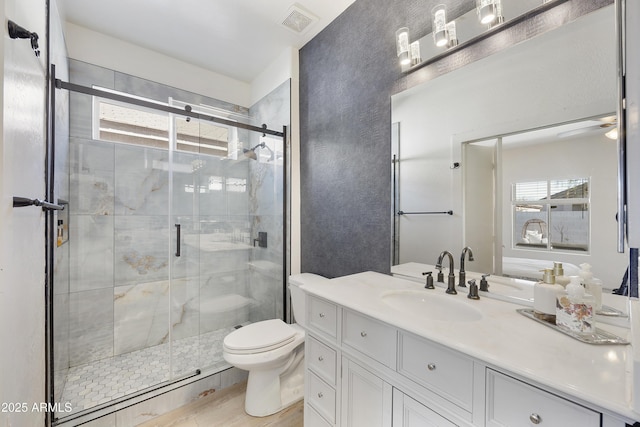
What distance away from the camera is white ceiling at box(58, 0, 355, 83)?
5.97 ft

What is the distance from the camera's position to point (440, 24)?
1.31 m

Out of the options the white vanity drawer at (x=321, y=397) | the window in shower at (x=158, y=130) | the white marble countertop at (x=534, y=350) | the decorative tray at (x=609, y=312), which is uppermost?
the window in shower at (x=158, y=130)

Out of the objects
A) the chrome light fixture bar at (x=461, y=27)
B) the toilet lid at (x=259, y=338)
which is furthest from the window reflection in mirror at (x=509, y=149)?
the toilet lid at (x=259, y=338)

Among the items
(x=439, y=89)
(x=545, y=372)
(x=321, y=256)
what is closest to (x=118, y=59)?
(x=321, y=256)

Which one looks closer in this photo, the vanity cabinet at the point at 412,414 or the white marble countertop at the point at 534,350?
the white marble countertop at the point at 534,350

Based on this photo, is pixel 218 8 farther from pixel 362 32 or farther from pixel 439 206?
pixel 439 206

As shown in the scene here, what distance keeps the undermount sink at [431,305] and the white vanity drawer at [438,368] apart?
0.21 m

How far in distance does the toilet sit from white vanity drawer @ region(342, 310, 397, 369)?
70 centimetres

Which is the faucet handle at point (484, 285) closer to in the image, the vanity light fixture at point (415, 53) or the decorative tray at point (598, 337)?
the decorative tray at point (598, 337)

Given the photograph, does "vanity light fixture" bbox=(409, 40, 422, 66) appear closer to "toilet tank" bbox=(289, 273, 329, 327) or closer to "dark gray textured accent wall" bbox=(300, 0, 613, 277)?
"dark gray textured accent wall" bbox=(300, 0, 613, 277)

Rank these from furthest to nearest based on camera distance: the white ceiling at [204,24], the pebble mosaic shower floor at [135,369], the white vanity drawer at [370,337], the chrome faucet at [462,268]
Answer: the white ceiling at [204,24] → the pebble mosaic shower floor at [135,369] → the chrome faucet at [462,268] → the white vanity drawer at [370,337]

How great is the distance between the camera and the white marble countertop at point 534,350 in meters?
0.56

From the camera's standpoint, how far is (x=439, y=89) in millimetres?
1381

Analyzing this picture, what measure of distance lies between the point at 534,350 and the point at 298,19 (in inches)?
88.8
